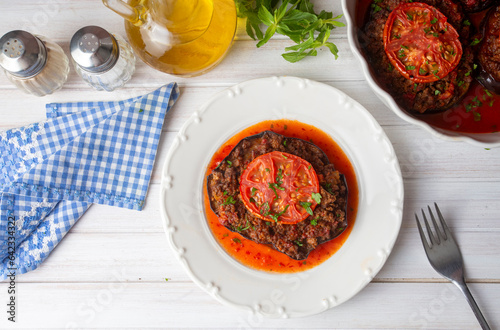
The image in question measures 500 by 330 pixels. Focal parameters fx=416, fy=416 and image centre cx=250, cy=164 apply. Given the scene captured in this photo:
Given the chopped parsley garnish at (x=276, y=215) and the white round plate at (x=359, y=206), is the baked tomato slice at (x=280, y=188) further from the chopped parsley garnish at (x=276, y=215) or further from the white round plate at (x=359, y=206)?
the white round plate at (x=359, y=206)

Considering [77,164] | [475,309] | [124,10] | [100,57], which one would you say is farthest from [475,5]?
[77,164]

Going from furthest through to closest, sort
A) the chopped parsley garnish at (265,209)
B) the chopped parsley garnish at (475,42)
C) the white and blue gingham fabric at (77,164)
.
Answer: the white and blue gingham fabric at (77,164), the chopped parsley garnish at (475,42), the chopped parsley garnish at (265,209)

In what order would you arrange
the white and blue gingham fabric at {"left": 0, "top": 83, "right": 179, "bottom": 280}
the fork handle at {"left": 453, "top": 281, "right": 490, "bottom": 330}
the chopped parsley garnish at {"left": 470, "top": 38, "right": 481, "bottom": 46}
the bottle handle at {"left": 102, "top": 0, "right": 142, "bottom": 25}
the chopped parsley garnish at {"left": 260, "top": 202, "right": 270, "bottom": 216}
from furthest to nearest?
1. the white and blue gingham fabric at {"left": 0, "top": 83, "right": 179, "bottom": 280}
2. the fork handle at {"left": 453, "top": 281, "right": 490, "bottom": 330}
3. the chopped parsley garnish at {"left": 470, "top": 38, "right": 481, "bottom": 46}
4. the chopped parsley garnish at {"left": 260, "top": 202, "right": 270, "bottom": 216}
5. the bottle handle at {"left": 102, "top": 0, "right": 142, "bottom": 25}

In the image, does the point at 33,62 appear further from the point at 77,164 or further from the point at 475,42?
the point at 475,42

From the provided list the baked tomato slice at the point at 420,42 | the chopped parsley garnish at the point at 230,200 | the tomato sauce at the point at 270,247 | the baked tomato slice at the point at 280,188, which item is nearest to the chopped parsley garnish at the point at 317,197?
the baked tomato slice at the point at 280,188

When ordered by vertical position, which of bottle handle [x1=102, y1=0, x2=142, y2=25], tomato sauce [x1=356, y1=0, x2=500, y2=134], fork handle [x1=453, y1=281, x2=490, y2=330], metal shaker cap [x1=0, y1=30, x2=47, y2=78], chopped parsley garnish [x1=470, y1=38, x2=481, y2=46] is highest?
bottle handle [x1=102, y1=0, x2=142, y2=25]

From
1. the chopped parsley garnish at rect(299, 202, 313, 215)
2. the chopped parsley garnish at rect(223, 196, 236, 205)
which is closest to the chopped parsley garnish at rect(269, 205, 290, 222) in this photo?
the chopped parsley garnish at rect(299, 202, 313, 215)

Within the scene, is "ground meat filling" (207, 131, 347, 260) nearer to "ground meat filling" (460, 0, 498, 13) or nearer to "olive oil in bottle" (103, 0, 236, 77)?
"olive oil in bottle" (103, 0, 236, 77)
